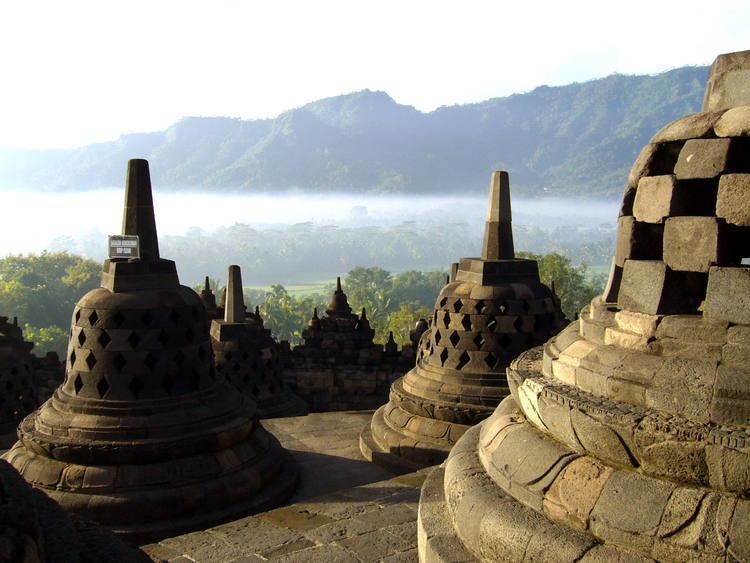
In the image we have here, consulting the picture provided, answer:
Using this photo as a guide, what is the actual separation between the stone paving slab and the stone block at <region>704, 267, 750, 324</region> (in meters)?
2.36

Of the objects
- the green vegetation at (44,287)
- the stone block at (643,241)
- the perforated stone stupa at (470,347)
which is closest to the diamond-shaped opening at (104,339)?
the perforated stone stupa at (470,347)

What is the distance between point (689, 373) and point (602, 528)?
2.50ft

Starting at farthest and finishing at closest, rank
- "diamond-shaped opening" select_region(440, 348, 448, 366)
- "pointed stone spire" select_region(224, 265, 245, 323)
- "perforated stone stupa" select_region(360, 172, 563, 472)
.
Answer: "pointed stone spire" select_region(224, 265, 245, 323)
"diamond-shaped opening" select_region(440, 348, 448, 366)
"perforated stone stupa" select_region(360, 172, 563, 472)

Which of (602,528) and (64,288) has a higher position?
(602,528)

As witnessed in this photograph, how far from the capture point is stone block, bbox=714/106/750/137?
A: 10.6 ft

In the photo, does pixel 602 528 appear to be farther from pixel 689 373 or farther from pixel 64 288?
pixel 64 288

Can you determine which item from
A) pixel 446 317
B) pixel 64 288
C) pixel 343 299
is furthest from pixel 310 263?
pixel 446 317

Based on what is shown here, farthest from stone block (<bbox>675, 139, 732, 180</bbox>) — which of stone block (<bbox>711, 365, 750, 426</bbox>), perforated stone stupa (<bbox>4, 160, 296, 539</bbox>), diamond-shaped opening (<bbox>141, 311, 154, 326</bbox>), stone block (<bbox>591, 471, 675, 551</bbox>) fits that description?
diamond-shaped opening (<bbox>141, 311, 154, 326</bbox>)

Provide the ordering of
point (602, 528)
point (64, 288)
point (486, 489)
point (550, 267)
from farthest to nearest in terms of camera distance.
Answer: point (64, 288)
point (550, 267)
point (486, 489)
point (602, 528)

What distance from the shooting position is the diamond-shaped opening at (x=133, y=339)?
7566 millimetres

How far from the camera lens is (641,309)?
11.4 ft

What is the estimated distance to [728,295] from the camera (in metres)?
3.13

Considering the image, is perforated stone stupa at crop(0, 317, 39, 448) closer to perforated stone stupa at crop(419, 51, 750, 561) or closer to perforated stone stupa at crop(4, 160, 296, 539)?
perforated stone stupa at crop(4, 160, 296, 539)

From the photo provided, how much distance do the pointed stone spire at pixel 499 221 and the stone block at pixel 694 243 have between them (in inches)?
246
